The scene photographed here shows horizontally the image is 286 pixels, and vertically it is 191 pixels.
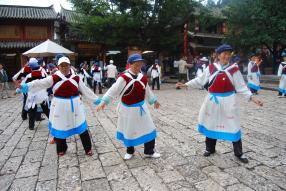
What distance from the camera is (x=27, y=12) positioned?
2592 centimetres

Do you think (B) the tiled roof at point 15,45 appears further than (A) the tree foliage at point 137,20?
Yes

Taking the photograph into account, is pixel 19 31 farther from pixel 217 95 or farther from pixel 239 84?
pixel 239 84

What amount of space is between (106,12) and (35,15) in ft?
33.2

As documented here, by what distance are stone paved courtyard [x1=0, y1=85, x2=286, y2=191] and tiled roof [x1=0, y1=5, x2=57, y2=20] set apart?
20.3m

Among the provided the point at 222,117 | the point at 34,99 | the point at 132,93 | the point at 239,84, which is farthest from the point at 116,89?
the point at 34,99

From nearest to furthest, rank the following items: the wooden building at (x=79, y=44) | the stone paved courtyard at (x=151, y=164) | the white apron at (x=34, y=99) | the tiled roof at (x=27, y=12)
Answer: the stone paved courtyard at (x=151, y=164)
the white apron at (x=34, y=99)
the wooden building at (x=79, y=44)
the tiled roof at (x=27, y=12)

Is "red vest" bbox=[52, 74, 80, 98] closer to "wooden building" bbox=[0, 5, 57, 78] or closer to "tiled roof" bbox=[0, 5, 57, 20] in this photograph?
"wooden building" bbox=[0, 5, 57, 78]

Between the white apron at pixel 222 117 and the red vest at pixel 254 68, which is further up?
the red vest at pixel 254 68

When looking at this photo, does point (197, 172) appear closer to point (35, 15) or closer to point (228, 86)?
point (228, 86)

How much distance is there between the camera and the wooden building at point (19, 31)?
24.3m

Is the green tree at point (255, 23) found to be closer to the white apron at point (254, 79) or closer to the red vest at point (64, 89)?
the white apron at point (254, 79)

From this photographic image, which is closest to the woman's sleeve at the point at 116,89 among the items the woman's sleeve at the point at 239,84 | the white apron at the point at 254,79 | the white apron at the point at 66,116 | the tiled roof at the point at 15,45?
the white apron at the point at 66,116

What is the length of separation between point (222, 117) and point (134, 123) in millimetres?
1371

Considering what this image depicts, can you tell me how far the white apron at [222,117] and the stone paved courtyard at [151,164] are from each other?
1.39 feet
